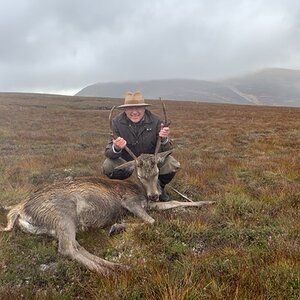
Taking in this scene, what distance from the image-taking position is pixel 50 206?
621 centimetres

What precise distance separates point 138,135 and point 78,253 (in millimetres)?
Answer: 4095

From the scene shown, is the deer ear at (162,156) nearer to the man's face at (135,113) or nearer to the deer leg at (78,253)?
the man's face at (135,113)

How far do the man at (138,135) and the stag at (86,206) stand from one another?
2.21ft

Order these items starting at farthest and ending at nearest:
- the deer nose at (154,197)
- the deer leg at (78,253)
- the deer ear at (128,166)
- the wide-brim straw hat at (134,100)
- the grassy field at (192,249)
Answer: the wide-brim straw hat at (134,100) < the deer ear at (128,166) < the deer nose at (154,197) < the deer leg at (78,253) < the grassy field at (192,249)

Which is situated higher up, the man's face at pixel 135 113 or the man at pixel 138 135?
the man's face at pixel 135 113

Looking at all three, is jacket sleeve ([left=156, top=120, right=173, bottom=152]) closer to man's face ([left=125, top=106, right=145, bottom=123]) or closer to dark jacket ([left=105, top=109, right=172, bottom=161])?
dark jacket ([left=105, top=109, right=172, bottom=161])

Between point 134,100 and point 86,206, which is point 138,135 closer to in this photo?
point 134,100

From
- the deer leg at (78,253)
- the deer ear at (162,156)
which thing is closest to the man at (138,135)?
the deer ear at (162,156)

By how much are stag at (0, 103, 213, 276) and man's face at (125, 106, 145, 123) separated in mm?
1173

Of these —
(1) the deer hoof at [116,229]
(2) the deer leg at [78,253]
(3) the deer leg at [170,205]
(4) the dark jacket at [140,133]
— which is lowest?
(3) the deer leg at [170,205]

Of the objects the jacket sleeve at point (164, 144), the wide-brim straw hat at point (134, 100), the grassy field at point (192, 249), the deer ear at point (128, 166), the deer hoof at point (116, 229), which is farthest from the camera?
the jacket sleeve at point (164, 144)

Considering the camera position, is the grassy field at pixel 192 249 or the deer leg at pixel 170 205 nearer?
the grassy field at pixel 192 249

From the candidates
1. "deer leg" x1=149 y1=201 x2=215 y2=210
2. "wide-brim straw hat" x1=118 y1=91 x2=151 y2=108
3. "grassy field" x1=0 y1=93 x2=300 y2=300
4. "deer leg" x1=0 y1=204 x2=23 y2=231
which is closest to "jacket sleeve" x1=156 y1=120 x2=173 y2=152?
"wide-brim straw hat" x1=118 y1=91 x2=151 y2=108

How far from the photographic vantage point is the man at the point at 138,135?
8.91 meters
